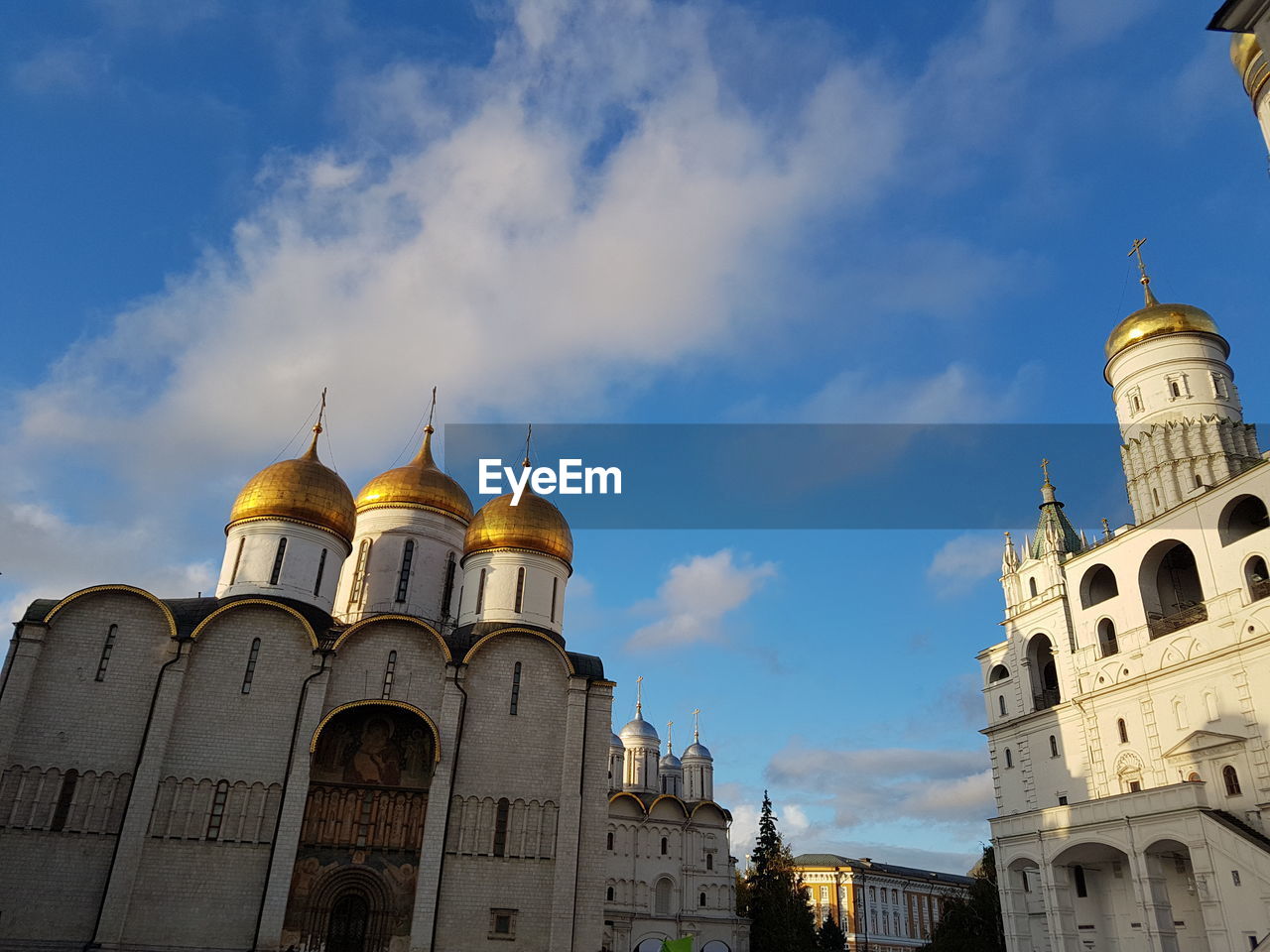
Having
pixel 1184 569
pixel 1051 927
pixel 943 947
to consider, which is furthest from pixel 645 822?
pixel 1184 569

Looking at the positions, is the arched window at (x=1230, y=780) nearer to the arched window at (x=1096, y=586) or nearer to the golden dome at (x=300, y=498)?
the arched window at (x=1096, y=586)

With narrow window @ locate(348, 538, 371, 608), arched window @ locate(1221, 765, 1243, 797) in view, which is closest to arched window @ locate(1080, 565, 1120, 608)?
arched window @ locate(1221, 765, 1243, 797)

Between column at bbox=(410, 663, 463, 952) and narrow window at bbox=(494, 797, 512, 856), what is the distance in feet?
3.48

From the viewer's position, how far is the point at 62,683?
60.8 ft

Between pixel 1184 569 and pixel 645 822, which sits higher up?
pixel 1184 569

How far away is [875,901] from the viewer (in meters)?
53.7

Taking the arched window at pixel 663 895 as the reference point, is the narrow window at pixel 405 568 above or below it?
above

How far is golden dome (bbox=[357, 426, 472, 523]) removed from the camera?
25609mm

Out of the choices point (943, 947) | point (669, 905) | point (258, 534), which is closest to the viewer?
point (258, 534)

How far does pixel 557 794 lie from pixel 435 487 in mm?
9913

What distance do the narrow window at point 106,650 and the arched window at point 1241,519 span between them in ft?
80.1

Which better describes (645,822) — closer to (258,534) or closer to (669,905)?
(669,905)

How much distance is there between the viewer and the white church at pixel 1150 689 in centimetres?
1877

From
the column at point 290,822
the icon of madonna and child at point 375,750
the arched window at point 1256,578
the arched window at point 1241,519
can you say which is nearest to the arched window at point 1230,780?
the arched window at point 1256,578
